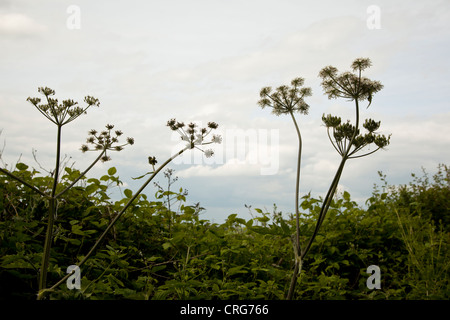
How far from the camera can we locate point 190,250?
483cm

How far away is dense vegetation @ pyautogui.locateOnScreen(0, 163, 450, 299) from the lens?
4016 mm

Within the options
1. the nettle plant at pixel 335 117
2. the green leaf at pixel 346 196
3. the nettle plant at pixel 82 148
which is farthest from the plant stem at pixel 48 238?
the green leaf at pixel 346 196

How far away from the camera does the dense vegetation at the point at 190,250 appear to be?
13.2 feet

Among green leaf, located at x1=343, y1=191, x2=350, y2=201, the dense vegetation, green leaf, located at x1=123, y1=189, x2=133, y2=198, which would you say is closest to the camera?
the dense vegetation

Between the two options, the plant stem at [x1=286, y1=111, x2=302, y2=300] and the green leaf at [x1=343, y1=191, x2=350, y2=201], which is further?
the green leaf at [x1=343, y1=191, x2=350, y2=201]

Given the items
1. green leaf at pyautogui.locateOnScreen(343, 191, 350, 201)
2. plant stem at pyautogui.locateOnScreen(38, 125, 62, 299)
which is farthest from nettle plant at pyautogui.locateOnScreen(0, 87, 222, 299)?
green leaf at pyautogui.locateOnScreen(343, 191, 350, 201)

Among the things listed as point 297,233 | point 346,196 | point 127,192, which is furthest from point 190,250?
point 346,196

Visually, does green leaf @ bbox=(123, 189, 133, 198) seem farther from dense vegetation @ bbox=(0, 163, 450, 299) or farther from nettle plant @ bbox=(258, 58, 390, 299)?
nettle plant @ bbox=(258, 58, 390, 299)

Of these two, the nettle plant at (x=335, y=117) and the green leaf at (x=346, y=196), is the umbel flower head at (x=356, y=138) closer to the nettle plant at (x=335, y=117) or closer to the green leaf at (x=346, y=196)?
the nettle plant at (x=335, y=117)

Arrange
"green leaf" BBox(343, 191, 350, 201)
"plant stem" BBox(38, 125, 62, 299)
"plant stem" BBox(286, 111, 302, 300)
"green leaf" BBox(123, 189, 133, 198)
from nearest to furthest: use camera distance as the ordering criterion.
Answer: "plant stem" BBox(38, 125, 62, 299) < "plant stem" BBox(286, 111, 302, 300) < "green leaf" BBox(123, 189, 133, 198) < "green leaf" BBox(343, 191, 350, 201)

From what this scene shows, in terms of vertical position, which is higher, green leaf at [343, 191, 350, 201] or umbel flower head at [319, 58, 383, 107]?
umbel flower head at [319, 58, 383, 107]

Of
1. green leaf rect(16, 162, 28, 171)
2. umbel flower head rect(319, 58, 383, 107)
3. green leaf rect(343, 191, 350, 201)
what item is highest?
umbel flower head rect(319, 58, 383, 107)

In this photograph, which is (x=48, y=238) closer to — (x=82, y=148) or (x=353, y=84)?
(x=82, y=148)
